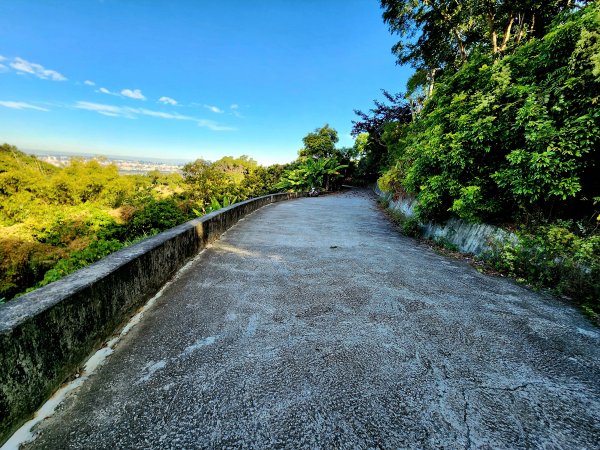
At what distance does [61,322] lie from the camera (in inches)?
63.7

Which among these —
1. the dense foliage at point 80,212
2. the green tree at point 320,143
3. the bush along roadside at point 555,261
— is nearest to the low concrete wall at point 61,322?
the bush along roadside at point 555,261

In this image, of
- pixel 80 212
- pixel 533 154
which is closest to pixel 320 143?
pixel 80 212

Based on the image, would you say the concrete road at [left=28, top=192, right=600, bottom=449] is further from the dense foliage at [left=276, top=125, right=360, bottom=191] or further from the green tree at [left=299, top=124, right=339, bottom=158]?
the green tree at [left=299, top=124, right=339, bottom=158]

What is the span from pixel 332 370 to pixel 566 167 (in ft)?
12.4

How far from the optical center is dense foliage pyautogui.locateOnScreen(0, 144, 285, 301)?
34.1 ft

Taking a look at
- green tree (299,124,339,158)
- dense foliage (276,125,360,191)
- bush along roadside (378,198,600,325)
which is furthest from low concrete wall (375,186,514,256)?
green tree (299,124,339,158)

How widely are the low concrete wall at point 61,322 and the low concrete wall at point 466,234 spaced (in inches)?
199

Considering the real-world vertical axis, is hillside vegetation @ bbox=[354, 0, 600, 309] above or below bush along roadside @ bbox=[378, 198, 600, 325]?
above

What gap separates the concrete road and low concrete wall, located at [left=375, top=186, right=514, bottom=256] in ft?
4.44

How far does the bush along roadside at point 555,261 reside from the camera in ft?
9.59

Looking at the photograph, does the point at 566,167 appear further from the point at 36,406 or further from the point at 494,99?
the point at 36,406

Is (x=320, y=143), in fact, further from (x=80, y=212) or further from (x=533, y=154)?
(x=533, y=154)

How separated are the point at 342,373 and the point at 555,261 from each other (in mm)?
3419

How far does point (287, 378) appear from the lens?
1.72m
